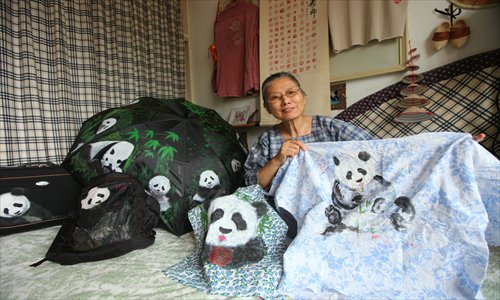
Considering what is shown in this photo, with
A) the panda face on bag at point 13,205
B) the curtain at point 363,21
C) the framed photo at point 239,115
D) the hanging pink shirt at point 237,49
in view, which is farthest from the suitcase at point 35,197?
the curtain at point 363,21

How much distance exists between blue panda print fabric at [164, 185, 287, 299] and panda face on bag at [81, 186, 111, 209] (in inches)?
12.9

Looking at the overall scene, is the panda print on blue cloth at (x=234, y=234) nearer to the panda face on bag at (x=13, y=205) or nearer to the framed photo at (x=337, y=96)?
the panda face on bag at (x=13, y=205)

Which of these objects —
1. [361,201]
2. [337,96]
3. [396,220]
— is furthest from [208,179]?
[337,96]

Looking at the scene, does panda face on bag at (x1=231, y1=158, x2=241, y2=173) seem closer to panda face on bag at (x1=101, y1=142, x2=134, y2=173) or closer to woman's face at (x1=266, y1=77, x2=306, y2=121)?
woman's face at (x1=266, y1=77, x2=306, y2=121)

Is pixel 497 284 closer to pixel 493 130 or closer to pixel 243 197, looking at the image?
pixel 243 197

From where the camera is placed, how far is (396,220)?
73 cm

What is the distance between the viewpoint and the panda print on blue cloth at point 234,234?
28.5 inches

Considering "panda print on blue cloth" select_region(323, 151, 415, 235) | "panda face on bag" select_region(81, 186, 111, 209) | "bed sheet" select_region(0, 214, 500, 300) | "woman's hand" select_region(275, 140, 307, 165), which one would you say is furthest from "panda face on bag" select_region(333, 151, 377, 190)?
"panda face on bag" select_region(81, 186, 111, 209)

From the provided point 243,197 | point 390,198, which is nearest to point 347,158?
point 390,198

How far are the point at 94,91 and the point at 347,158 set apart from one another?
1.87 metres

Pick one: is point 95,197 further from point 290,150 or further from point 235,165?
point 290,150

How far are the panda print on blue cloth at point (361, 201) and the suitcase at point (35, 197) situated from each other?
3.64 feet

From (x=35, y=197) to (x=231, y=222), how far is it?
86 cm

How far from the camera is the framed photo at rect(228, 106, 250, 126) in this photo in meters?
2.09
